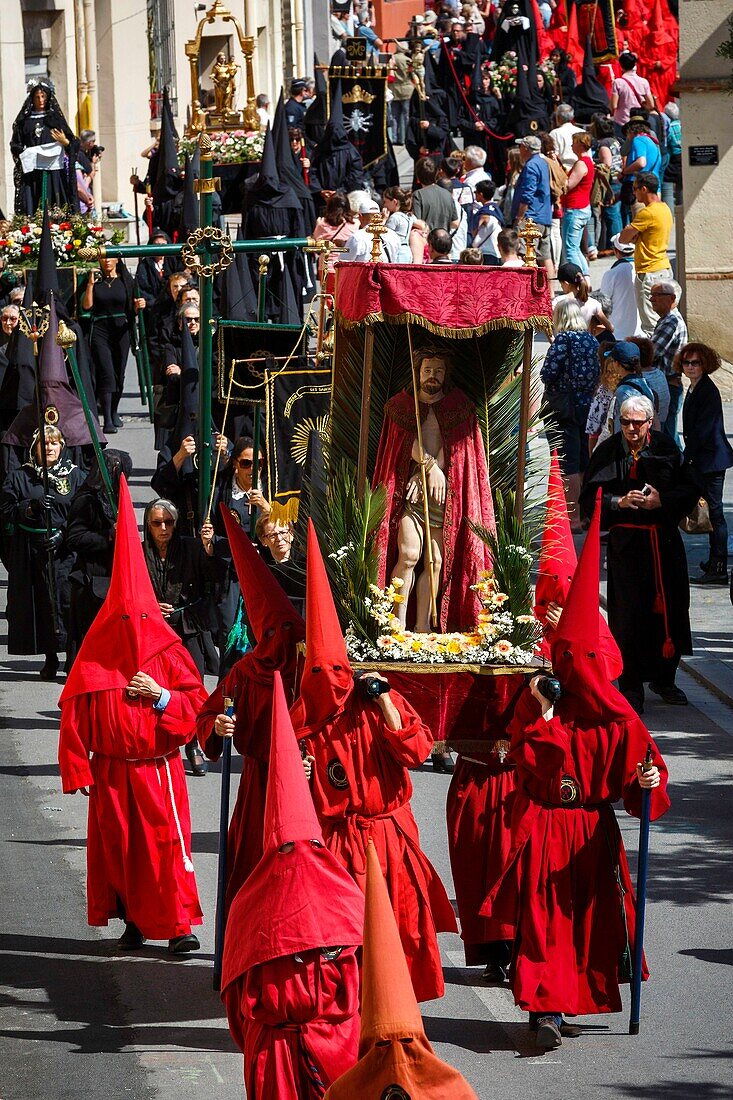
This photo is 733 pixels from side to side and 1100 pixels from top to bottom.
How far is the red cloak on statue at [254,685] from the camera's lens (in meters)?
8.23

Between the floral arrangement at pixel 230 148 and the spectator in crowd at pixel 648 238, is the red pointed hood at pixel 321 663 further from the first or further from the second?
the floral arrangement at pixel 230 148

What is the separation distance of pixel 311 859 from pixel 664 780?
2.09 m

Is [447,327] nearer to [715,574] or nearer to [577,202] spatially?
[715,574]

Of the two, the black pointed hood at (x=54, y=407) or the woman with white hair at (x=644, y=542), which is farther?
the black pointed hood at (x=54, y=407)

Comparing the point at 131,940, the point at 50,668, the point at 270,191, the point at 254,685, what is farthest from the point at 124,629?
the point at 270,191

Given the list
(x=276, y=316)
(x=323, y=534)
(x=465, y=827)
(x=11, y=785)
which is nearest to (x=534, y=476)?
(x=323, y=534)

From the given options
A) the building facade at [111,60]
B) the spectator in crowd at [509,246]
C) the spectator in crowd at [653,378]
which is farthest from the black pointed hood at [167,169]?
the spectator in crowd at [653,378]

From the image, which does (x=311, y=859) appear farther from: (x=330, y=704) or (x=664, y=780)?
(x=664, y=780)

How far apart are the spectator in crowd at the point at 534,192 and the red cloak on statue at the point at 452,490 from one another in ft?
40.4

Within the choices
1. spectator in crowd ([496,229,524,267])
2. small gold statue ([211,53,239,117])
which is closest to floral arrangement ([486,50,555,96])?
small gold statue ([211,53,239,117])

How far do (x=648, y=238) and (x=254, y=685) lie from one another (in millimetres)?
10247

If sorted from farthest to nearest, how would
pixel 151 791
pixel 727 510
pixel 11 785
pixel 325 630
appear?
pixel 727 510 → pixel 11 785 → pixel 151 791 → pixel 325 630

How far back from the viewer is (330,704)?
754cm

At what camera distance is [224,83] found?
27250 mm
